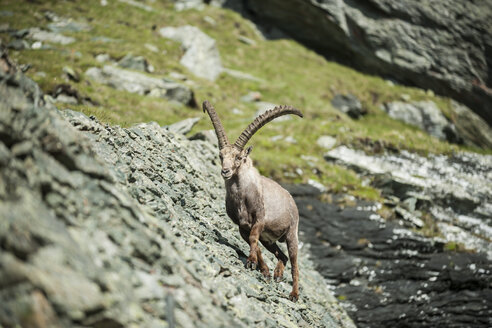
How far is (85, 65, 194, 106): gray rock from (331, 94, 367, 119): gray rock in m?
19.5

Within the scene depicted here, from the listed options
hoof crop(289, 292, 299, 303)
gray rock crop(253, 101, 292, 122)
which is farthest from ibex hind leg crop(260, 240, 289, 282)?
gray rock crop(253, 101, 292, 122)

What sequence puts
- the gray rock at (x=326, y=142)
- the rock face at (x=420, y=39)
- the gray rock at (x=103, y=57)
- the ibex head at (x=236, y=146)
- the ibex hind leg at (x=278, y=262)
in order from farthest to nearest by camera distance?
the rock face at (x=420, y=39), the gray rock at (x=103, y=57), the gray rock at (x=326, y=142), the ibex hind leg at (x=278, y=262), the ibex head at (x=236, y=146)

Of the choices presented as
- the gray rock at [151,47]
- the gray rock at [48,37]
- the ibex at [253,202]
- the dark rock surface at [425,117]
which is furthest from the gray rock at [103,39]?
the ibex at [253,202]

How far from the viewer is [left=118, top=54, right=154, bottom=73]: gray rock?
3278 centimetres

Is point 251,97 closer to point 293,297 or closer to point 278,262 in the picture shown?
point 278,262

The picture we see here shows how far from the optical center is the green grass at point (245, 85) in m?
24.6

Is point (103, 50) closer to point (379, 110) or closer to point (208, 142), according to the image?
point (208, 142)

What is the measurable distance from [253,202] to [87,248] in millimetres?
5420

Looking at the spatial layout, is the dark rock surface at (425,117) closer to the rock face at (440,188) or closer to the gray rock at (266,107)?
the rock face at (440,188)

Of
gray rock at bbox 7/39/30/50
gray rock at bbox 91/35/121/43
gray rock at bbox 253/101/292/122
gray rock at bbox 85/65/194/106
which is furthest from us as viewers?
gray rock at bbox 91/35/121/43

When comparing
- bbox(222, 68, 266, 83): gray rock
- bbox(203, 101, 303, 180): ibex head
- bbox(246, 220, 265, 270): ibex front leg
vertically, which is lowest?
bbox(222, 68, 266, 83): gray rock

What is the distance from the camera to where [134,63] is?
32938 mm

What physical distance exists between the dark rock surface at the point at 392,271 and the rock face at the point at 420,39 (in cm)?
3716

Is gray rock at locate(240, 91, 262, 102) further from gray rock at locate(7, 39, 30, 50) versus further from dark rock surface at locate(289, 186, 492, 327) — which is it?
gray rock at locate(7, 39, 30, 50)
